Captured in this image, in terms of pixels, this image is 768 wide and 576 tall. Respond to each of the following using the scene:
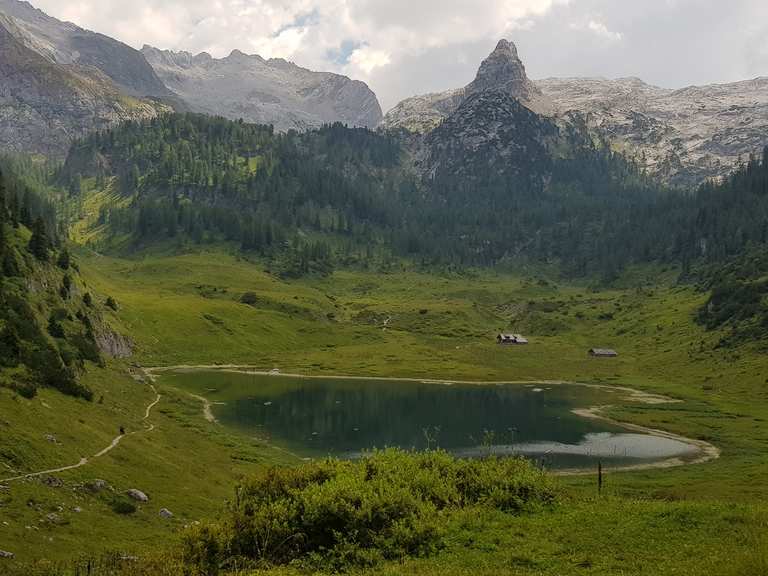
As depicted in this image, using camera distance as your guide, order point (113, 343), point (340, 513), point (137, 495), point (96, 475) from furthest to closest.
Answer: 1. point (113, 343)
2. point (96, 475)
3. point (137, 495)
4. point (340, 513)

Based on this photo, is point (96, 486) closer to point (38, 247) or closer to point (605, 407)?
point (38, 247)

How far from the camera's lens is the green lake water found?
101250 mm

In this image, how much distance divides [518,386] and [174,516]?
136036mm

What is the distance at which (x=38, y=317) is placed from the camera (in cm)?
8981

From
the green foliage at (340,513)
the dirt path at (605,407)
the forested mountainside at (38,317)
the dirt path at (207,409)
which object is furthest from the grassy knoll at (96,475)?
the dirt path at (605,407)

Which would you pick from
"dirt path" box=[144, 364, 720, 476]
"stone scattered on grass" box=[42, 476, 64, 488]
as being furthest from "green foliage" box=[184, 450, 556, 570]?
"dirt path" box=[144, 364, 720, 476]

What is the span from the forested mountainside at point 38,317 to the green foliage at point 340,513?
37480 millimetres

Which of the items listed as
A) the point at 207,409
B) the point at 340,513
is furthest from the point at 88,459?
the point at 207,409

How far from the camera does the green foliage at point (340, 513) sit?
27484 mm

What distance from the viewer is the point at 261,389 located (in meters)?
151

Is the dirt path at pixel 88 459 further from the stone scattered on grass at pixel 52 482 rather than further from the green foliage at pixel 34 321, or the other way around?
the green foliage at pixel 34 321

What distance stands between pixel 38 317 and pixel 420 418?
70.7 m

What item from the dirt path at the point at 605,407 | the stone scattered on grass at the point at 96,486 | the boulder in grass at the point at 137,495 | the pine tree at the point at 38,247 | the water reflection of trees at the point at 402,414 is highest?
the pine tree at the point at 38,247

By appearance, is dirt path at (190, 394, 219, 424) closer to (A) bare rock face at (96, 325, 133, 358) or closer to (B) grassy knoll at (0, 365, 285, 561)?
(B) grassy knoll at (0, 365, 285, 561)
